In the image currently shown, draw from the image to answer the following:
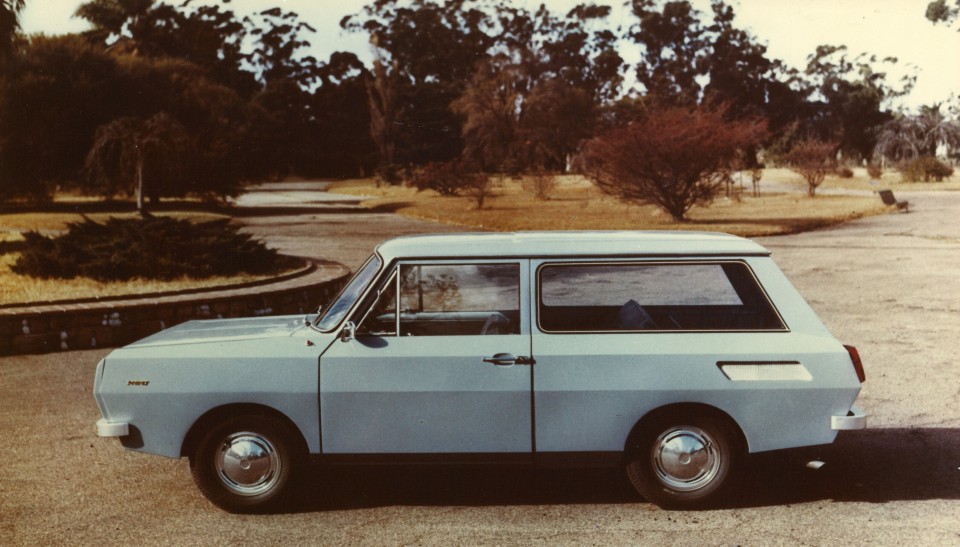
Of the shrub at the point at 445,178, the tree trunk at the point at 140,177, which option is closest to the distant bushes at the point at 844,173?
the shrub at the point at 445,178

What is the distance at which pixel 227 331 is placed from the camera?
17.6 feet

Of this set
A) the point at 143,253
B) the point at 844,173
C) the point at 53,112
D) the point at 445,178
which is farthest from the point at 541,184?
the point at 844,173

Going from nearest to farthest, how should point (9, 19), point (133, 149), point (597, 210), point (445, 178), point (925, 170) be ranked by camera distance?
point (9, 19) → point (133, 149) → point (597, 210) → point (445, 178) → point (925, 170)

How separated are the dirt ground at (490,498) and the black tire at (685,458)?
11 cm

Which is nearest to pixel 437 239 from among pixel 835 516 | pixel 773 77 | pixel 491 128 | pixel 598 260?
pixel 598 260

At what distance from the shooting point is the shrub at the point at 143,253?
1309 centimetres

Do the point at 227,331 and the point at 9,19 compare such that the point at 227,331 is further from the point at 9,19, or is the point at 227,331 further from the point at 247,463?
the point at 9,19

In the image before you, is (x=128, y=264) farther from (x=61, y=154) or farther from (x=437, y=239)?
(x=61, y=154)

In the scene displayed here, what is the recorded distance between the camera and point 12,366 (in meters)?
8.95

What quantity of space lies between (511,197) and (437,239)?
2790cm

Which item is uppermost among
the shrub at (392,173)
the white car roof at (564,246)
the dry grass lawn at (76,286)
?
the shrub at (392,173)

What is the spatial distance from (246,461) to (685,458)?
86.2 inches

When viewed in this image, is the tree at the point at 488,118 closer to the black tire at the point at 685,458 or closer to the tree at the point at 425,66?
the tree at the point at 425,66

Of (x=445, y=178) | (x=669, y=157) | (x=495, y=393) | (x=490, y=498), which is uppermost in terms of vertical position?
(x=669, y=157)
